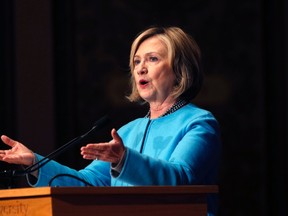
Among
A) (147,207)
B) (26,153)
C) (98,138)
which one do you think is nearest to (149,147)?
(26,153)

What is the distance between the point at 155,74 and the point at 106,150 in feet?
2.17

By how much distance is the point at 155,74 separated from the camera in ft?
9.77

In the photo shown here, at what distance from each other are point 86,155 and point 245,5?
A: 9.43 ft

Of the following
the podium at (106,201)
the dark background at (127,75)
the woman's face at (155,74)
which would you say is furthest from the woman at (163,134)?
the dark background at (127,75)

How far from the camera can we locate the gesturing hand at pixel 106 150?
2.32 metres

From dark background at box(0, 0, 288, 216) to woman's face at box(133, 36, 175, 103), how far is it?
A: 6.22 ft

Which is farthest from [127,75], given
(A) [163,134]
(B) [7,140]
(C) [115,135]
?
(C) [115,135]

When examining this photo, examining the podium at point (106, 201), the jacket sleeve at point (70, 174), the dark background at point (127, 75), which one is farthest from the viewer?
the dark background at point (127, 75)

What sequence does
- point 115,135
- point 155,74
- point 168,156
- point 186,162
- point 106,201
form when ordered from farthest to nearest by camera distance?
point 155,74 < point 168,156 < point 186,162 < point 115,135 < point 106,201

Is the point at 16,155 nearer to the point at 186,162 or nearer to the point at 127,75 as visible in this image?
the point at 186,162

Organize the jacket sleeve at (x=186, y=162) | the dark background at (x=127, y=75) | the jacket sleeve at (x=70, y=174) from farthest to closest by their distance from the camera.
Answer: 1. the dark background at (x=127, y=75)
2. the jacket sleeve at (x=70, y=174)
3. the jacket sleeve at (x=186, y=162)

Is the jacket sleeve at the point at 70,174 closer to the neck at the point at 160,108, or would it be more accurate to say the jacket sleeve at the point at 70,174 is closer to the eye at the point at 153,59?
the neck at the point at 160,108

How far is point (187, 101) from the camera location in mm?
3006

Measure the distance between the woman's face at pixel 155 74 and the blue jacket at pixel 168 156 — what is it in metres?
0.09
